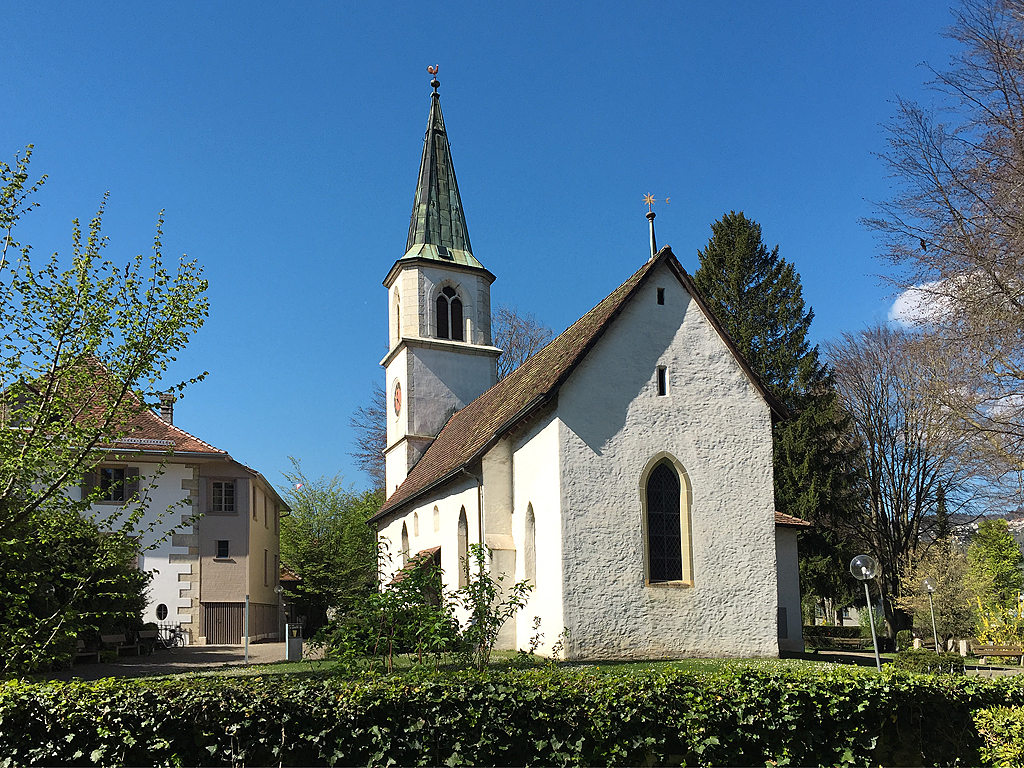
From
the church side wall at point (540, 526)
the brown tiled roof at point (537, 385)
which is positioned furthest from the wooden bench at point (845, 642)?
the church side wall at point (540, 526)

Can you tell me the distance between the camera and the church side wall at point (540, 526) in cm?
1881

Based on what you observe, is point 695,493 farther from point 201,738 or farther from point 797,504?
point 797,504

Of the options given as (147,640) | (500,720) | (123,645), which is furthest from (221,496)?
(500,720)

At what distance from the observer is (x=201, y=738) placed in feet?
28.2

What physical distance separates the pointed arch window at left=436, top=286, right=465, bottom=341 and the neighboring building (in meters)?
10.00

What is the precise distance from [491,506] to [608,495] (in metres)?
3.65

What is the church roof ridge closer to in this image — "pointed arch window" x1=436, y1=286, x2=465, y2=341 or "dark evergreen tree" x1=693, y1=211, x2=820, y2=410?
"pointed arch window" x1=436, y1=286, x2=465, y2=341

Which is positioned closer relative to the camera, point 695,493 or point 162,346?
point 162,346

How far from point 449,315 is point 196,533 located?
45.4 ft

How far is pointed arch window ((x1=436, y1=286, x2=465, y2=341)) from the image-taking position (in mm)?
37312

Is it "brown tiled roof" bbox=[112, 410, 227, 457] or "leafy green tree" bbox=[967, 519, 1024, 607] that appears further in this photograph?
"leafy green tree" bbox=[967, 519, 1024, 607]

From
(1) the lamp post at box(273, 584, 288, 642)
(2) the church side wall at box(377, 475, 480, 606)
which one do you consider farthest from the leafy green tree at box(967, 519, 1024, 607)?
(1) the lamp post at box(273, 584, 288, 642)

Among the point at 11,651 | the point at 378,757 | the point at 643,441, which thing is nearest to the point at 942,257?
the point at 643,441

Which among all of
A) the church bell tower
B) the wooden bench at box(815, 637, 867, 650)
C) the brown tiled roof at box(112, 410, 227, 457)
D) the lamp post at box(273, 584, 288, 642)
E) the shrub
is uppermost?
the church bell tower
